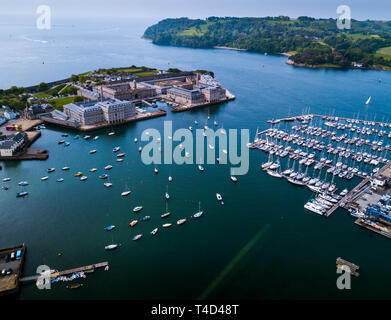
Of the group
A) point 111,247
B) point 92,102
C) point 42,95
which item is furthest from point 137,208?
point 42,95

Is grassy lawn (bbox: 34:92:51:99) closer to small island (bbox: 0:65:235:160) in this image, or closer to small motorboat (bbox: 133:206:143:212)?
small island (bbox: 0:65:235:160)

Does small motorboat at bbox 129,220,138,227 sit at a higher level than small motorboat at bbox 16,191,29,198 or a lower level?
lower

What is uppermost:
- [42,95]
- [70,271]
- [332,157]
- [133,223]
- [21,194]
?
[42,95]

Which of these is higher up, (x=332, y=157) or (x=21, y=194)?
(x=332, y=157)

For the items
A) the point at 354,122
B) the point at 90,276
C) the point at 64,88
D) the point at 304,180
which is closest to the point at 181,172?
the point at 304,180

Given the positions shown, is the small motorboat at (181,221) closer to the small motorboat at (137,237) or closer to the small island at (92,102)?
the small motorboat at (137,237)

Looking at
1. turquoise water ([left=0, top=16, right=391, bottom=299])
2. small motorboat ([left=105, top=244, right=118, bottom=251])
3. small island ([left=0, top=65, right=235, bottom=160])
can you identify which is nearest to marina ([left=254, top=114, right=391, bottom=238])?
turquoise water ([left=0, top=16, right=391, bottom=299])

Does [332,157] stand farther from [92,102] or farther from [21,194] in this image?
[92,102]

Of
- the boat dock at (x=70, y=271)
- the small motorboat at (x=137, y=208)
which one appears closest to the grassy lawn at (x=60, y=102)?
the small motorboat at (x=137, y=208)
